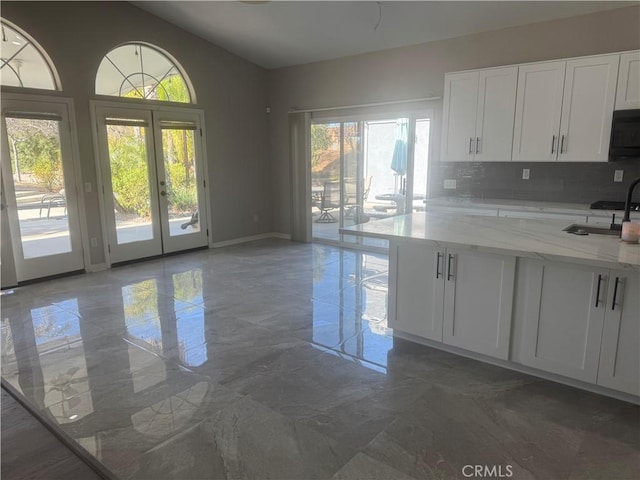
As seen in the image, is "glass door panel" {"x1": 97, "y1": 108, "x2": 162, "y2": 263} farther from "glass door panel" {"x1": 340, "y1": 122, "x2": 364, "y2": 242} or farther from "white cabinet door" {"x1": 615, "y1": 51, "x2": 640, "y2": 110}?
"white cabinet door" {"x1": 615, "y1": 51, "x2": 640, "y2": 110}

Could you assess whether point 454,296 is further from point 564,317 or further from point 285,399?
point 285,399

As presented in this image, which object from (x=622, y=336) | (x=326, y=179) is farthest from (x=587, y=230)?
(x=326, y=179)

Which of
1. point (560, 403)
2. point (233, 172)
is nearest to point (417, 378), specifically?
point (560, 403)

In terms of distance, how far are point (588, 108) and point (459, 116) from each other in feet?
4.19

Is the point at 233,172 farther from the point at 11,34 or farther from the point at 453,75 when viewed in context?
the point at 453,75

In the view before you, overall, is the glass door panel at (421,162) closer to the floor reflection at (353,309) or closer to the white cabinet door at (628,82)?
the floor reflection at (353,309)

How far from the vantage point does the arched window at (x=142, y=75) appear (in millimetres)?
5352

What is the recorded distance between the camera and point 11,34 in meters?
4.54

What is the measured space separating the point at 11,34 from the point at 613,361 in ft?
20.0

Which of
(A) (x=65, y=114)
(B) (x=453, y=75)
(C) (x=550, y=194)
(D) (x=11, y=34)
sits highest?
(D) (x=11, y=34)

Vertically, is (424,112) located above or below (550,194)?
above

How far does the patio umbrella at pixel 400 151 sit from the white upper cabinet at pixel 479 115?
81 centimetres

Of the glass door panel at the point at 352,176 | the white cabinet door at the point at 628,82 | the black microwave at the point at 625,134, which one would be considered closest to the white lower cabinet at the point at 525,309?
the black microwave at the point at 625,134

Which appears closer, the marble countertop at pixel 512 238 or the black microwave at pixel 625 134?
the marble countertop at pixel 512 238
